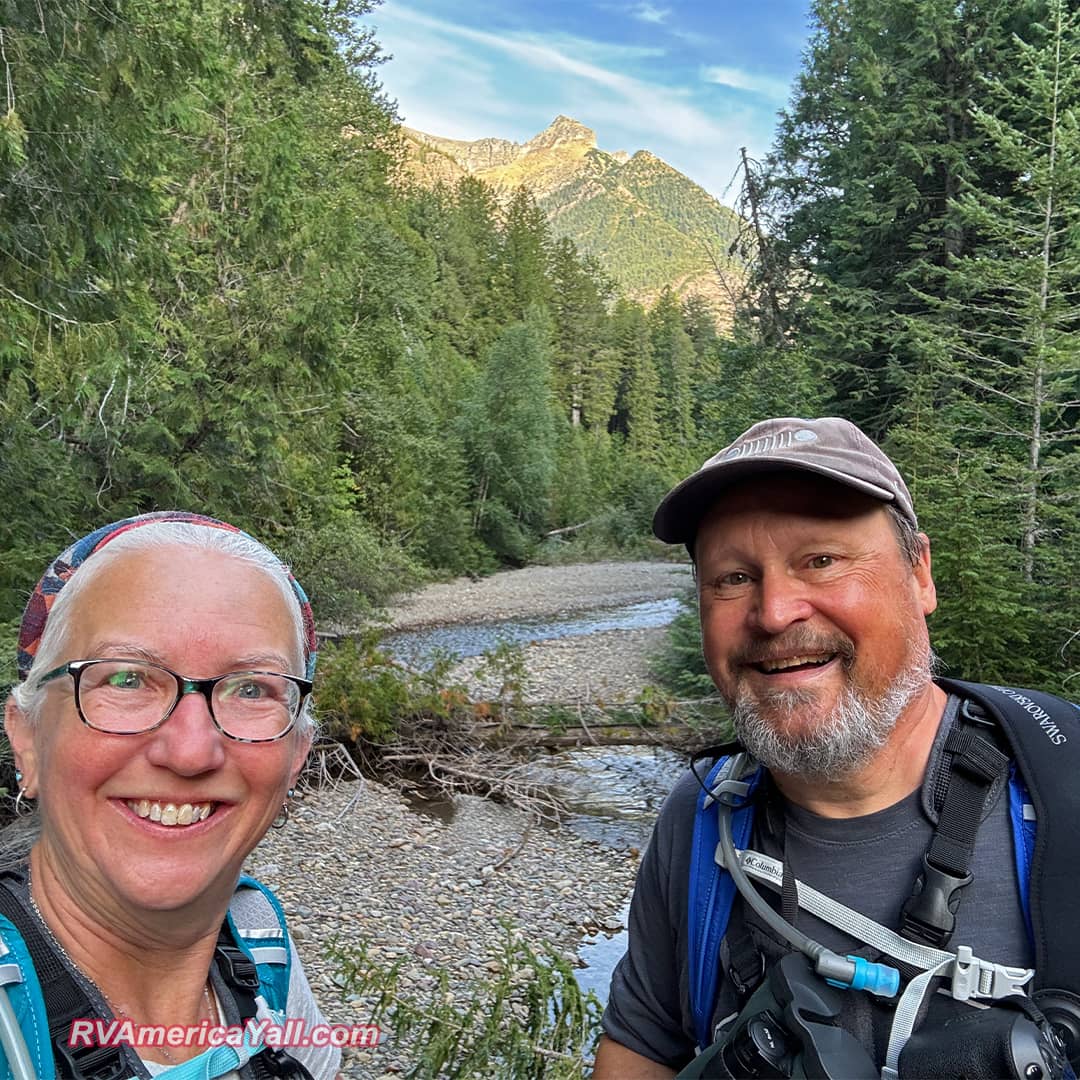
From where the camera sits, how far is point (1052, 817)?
1.38 m

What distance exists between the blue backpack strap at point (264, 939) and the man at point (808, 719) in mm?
680

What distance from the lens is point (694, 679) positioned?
12.8 metres

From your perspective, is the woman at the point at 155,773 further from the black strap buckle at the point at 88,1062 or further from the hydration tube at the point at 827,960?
the hydration tube at the point at 827,960

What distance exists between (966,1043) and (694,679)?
461 inches

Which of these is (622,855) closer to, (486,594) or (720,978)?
(720,978)

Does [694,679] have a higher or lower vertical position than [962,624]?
lower

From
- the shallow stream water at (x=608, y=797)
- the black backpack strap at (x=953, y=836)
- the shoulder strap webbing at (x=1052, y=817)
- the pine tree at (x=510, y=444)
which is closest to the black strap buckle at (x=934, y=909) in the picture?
the black backpack strap at (x=953, y=836)

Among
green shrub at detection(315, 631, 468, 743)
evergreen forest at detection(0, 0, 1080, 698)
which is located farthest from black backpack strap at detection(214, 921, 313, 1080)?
green shrub at detection(315, 631, 468, 743)

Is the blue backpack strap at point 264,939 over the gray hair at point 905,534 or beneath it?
beneath

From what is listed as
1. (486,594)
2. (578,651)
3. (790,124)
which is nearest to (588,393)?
(486,594)

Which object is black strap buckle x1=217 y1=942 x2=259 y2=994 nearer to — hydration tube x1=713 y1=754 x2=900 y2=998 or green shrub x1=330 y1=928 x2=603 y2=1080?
hydration tube x1=713 y1=754 x2=900 y2=998

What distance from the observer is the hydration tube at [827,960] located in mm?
1359

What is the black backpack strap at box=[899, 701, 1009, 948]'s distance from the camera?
4.56ft

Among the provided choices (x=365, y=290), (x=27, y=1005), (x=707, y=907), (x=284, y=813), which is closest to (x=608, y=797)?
(x=284, y=813)
